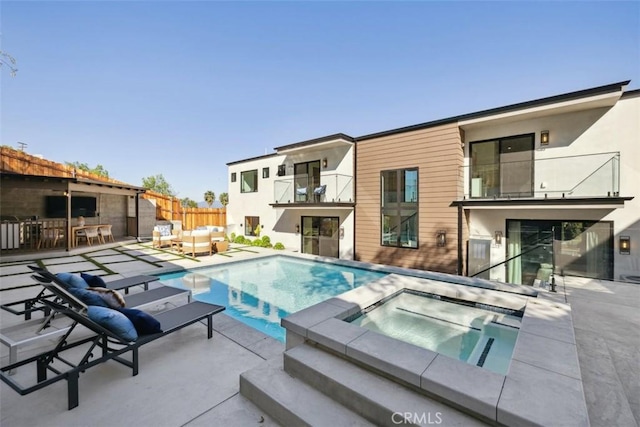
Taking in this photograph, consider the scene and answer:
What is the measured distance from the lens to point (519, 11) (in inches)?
309

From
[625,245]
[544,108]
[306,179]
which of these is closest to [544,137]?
[544,108]

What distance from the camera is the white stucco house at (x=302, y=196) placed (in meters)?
11.9

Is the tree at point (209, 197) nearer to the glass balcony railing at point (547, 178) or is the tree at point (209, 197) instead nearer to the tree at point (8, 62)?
the glass balcony railing at point (547, 178)

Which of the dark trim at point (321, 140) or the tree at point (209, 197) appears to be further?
the tree at point (209, 197)

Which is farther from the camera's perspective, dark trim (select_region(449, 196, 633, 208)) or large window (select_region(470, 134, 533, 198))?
A: large window (select_region(470, 134, 533, 198))

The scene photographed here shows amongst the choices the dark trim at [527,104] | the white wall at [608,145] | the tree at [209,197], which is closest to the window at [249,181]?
the dark trim at [527,104]

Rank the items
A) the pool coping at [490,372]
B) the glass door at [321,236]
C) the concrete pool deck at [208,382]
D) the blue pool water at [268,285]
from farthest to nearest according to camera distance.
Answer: the glass door at [321,236], the blue pool water at [268,285], the concrete pool deck at [208,382], the pool coping at [490,372]

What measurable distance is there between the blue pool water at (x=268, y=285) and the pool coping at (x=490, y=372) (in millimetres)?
2158

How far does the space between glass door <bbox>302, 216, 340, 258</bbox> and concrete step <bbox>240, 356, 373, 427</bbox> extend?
31.2 ft

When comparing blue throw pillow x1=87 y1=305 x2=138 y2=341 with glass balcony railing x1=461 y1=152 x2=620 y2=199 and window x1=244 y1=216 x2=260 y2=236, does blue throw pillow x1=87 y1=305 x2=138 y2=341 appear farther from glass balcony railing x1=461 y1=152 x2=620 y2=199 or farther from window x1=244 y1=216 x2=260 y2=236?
window x1=244 y1=216 x2=260 y2=236

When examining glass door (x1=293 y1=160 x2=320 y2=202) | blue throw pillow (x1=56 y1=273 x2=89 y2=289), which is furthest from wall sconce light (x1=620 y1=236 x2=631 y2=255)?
blue throw pillow (x1=56 y1=273 x2=89 y2=289)

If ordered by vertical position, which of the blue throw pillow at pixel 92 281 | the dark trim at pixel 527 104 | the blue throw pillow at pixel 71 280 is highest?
the dark trim at pixel 527 104

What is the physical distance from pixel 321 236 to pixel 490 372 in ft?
35.0

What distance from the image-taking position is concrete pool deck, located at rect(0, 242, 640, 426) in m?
2.47
